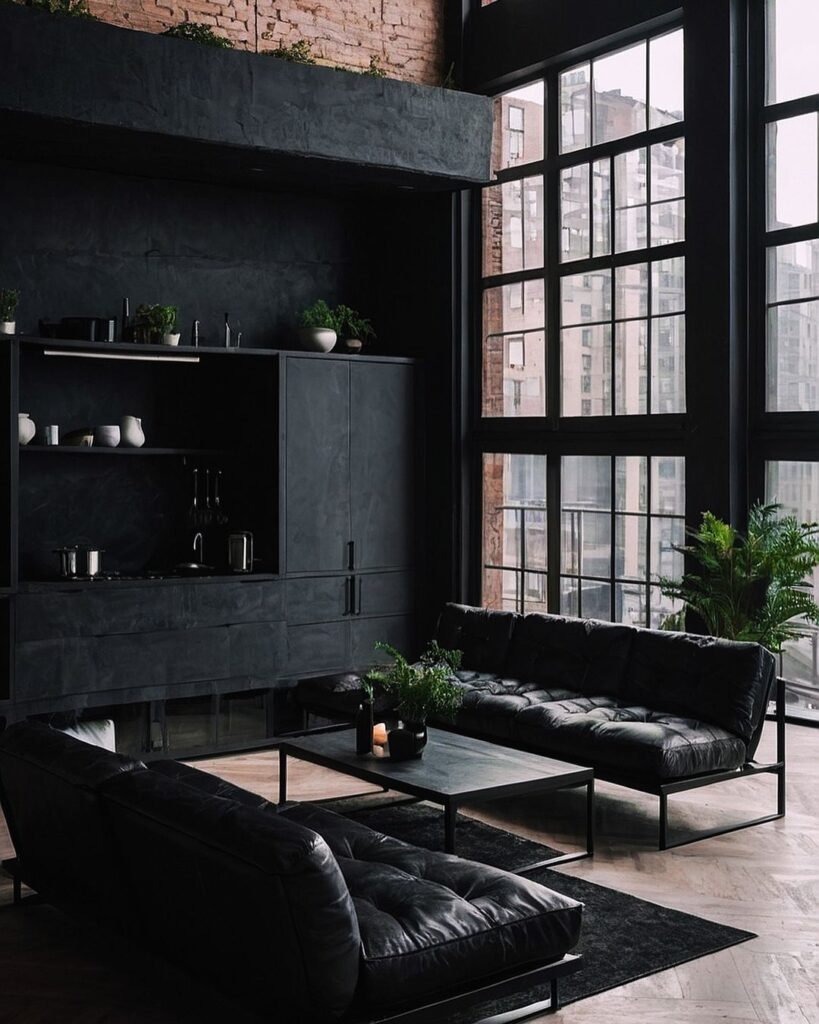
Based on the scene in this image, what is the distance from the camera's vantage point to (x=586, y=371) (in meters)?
8.20

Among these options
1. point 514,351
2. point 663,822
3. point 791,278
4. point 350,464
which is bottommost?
point 663,822

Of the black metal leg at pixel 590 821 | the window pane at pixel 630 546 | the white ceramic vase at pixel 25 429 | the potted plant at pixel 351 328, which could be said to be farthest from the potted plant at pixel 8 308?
the black metal leg at pixel 590 821

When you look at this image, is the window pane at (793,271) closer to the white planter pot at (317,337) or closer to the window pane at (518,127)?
the window pane at (518,127)

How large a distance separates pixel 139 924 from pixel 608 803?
2960 mm

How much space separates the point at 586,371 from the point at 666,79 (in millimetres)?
1826

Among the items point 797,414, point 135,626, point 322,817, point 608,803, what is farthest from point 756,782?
point 135,626

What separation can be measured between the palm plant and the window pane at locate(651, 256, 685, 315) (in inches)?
53.3

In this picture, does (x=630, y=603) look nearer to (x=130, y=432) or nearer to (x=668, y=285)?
(x=668, y=285)

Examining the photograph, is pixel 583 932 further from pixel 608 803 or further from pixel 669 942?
pixel 608 803

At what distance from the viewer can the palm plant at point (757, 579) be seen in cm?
671

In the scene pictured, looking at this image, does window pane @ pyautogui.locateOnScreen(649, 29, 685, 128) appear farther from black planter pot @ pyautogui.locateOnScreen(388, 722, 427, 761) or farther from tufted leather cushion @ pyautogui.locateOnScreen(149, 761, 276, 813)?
tufted leather cushion @ pyautogui.locateOnScreen(149, 761, 276, 813)

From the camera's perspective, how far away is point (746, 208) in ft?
24.0

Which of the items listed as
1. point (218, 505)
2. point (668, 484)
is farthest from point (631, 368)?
point (218, 505)

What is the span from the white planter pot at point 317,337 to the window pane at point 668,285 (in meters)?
2.17
